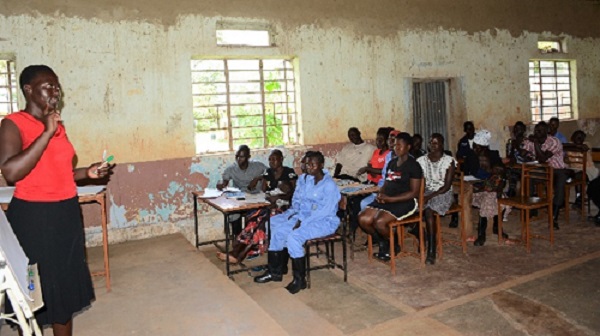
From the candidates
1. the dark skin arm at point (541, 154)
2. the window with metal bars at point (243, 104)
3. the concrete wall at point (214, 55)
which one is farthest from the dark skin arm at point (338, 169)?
the dark skin arm at point (541, 154)

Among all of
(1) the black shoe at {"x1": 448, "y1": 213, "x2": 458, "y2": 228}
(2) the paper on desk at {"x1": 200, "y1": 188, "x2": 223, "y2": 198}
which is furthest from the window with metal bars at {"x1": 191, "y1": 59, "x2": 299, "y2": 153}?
(1) the black shoe at {"x1": 448, "y1": 213, "x2": 458, "y2": 228}

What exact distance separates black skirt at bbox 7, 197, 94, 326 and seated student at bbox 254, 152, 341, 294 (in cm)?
231

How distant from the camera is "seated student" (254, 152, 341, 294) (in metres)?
4.55

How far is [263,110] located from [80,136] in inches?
99.4

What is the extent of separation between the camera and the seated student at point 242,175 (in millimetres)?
6004

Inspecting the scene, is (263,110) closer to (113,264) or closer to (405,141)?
(405,141)

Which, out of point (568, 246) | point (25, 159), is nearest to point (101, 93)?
point (25, 159)

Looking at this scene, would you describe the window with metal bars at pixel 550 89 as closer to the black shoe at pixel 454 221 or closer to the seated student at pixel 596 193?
the seated student at pixel 596 193

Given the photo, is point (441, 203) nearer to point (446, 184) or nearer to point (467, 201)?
point (446, 184)

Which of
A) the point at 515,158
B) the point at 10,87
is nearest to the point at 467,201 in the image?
the point at 515,158

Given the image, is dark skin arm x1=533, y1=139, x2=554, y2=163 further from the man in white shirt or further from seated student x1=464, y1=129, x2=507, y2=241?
the man in white shirt

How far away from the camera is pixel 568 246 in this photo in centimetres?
562

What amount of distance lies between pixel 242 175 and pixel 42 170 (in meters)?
3.78

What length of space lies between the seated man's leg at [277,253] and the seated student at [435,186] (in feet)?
4.95
